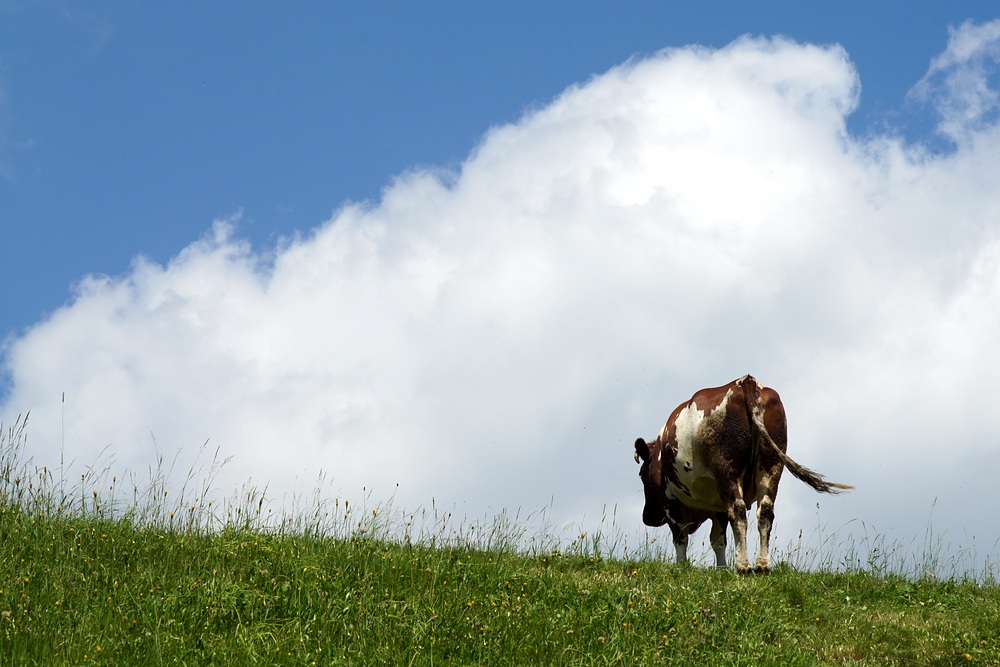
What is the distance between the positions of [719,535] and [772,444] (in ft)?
9.63

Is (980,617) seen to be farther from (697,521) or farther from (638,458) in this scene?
(638,458)

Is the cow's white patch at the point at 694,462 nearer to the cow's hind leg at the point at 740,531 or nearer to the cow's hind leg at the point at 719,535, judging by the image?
the cow's hind leg at the point at 719,535

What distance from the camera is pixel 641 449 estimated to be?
1653 cm

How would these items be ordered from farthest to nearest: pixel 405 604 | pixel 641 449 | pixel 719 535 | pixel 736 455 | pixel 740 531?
pixel 641 449 → pixel 719 535 → pixel 736 455 → pixel 740 531 → pixel 405 604

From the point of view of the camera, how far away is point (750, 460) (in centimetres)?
1369

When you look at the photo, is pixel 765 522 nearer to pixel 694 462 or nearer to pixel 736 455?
pixel 736 455

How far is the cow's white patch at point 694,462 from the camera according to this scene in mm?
13906

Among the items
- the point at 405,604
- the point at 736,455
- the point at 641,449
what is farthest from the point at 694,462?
the point at 405,604

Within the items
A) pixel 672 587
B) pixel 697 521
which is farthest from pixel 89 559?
pixel 697 521

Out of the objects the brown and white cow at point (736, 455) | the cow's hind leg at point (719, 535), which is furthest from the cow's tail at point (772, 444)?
the cow's hind leg at point (719, 535)

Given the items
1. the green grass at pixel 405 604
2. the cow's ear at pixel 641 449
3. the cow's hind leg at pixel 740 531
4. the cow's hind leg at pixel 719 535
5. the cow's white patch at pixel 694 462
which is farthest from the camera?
the cow's ear at pixel 641 449

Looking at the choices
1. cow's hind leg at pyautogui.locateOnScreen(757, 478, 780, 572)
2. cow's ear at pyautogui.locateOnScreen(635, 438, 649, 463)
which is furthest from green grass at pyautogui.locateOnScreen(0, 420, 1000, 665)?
cow's ear at pyautogui.locateOnScreen(635, 438, 649, 463)

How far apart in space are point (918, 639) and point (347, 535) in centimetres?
652

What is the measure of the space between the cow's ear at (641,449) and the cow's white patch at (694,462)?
138cm
